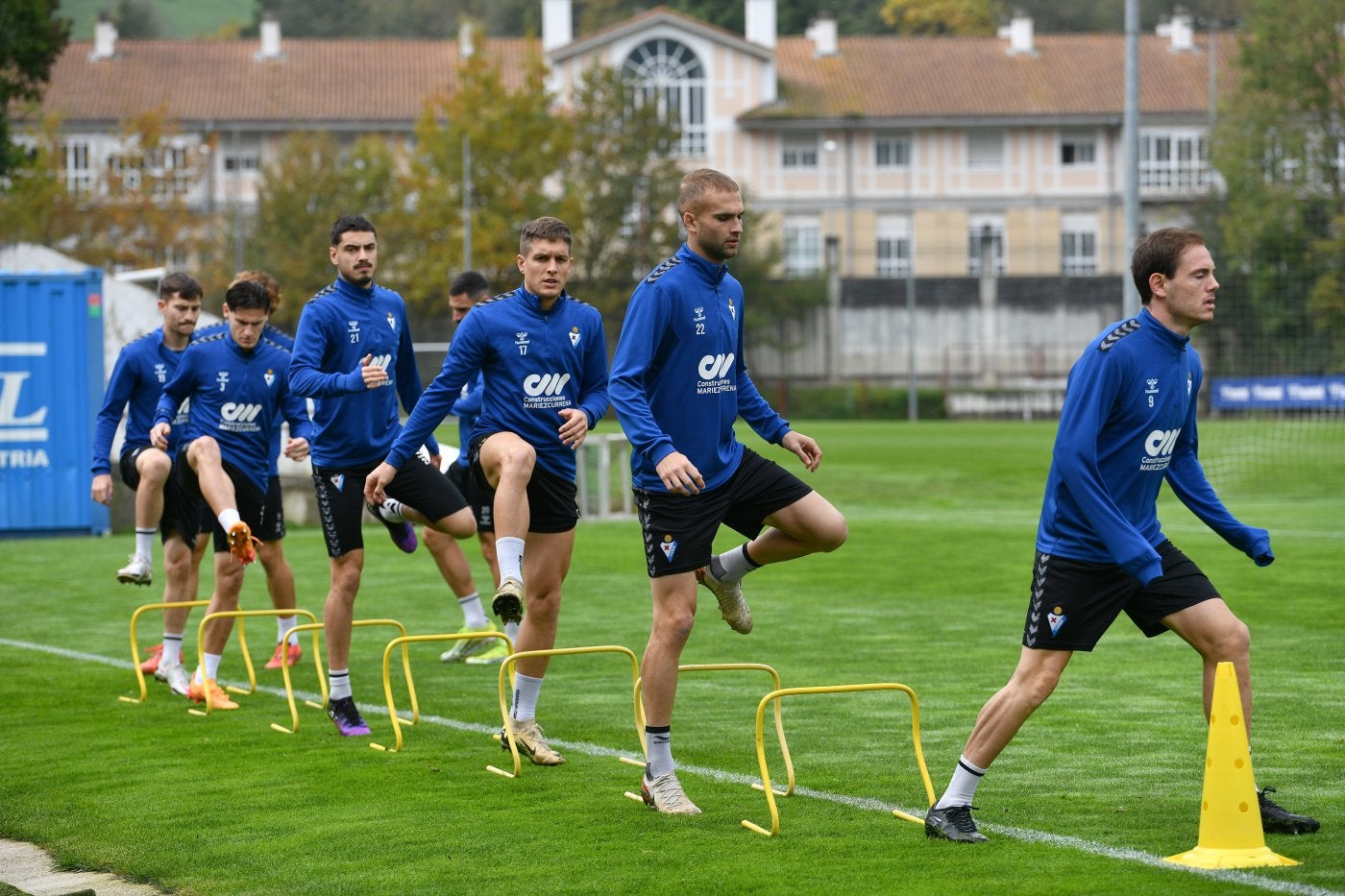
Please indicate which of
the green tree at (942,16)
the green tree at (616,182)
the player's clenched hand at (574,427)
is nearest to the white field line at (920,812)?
the player's clenched hand at (574,427)

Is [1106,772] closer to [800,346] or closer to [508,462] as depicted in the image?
[508,462]

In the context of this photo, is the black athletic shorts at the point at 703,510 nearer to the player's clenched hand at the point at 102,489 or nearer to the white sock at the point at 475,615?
the white sock at the point at 475,615

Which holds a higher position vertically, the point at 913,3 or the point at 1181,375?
the point at 913,3

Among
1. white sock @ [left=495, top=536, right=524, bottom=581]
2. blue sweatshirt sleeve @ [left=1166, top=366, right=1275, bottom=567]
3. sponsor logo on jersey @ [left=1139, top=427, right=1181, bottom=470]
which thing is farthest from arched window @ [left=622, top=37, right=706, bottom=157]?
sponsor logo on jersey @ [left=1139, top=427, right=1181, bottom=470]

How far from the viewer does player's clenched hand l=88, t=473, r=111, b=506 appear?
11.1 meters

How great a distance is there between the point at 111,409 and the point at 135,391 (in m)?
0.25

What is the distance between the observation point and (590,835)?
22.0ft

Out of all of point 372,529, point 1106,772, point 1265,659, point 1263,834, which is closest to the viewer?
point 1263,834

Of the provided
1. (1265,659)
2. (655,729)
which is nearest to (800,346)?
(1265,659)

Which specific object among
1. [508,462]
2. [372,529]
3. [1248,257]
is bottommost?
[372,529]

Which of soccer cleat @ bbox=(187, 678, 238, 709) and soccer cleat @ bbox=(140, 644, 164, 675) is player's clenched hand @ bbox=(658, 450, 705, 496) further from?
soccer cleat @ bbox=(140, 644, 164, 675)

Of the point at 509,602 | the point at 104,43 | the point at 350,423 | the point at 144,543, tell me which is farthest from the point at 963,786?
the point at 104,43

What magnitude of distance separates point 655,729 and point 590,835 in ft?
1.67

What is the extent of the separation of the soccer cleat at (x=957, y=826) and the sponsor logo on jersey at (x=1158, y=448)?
1.40 m
